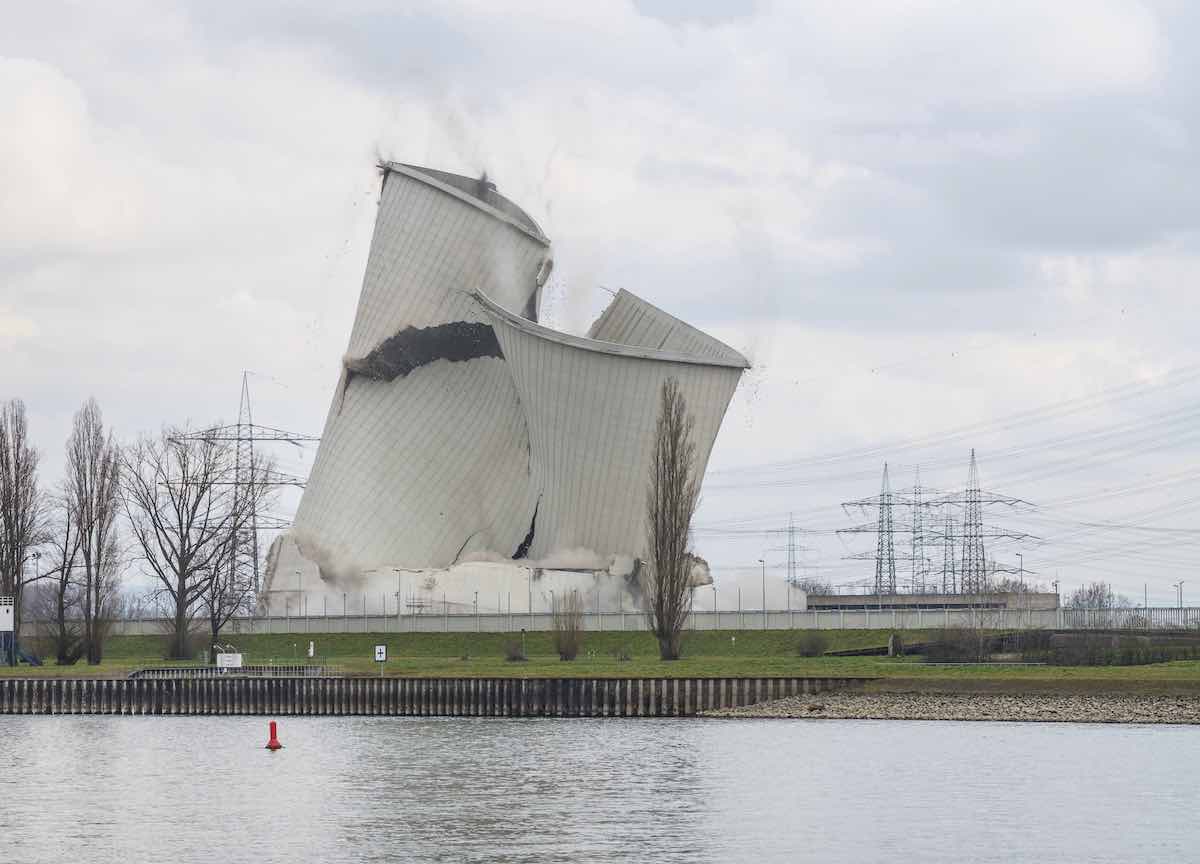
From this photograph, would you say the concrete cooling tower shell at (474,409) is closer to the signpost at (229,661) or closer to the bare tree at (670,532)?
the bare tree at (670,532)

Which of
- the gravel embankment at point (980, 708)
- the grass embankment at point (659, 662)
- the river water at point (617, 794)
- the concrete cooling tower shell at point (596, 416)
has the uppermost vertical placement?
the concrete cooling tower shell at point (596, 416)

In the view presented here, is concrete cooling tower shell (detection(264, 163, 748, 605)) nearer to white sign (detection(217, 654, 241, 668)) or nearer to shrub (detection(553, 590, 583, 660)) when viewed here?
shrub (detection(553, 590, 583, 660))

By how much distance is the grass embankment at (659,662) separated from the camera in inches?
1793

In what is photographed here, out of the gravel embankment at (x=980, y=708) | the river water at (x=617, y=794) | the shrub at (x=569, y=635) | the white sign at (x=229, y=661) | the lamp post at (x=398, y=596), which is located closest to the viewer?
the river water at (x=617, y=794)

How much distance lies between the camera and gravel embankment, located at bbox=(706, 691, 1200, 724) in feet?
141

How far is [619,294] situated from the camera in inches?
3049

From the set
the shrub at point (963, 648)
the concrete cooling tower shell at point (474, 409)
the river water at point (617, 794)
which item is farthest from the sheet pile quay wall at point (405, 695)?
the concrete cooling tower shell at point (474, 409)

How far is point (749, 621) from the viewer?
66875 mm

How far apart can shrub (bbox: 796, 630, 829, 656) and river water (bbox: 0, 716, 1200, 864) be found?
12861mm

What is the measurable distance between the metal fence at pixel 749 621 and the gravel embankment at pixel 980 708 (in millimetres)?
13103

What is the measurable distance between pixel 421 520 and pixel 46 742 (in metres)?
39.3

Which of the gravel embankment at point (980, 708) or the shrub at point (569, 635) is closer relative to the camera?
the gravel embankment at point (980, 708)

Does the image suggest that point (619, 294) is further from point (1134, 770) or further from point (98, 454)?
point (1134, 770)

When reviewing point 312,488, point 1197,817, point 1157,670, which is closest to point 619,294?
point 312,488
